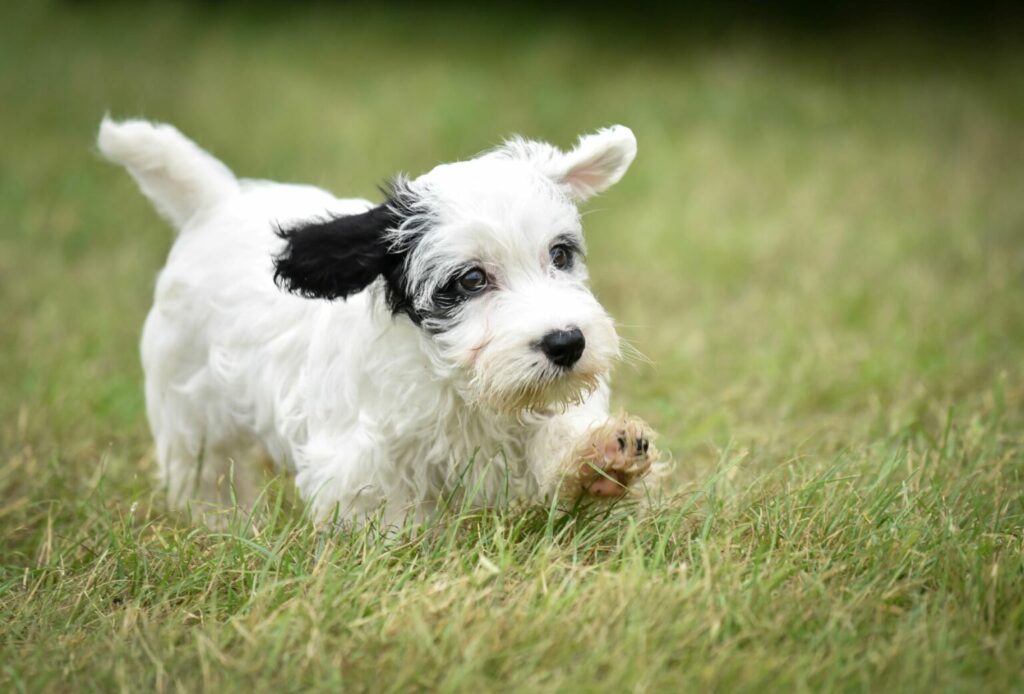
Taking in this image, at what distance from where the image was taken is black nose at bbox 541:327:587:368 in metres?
3.33

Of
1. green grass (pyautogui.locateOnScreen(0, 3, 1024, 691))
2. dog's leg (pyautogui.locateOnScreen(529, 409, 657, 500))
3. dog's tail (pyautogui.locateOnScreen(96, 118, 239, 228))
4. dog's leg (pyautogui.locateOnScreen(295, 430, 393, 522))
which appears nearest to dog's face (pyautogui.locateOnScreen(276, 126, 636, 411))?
dog's leg (pyautogui.locateOnScreen(529, 409, 657, 500))

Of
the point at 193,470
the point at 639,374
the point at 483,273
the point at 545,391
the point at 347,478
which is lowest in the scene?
the point at 193,470

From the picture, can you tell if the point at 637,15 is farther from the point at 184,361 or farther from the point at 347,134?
the point at 184,361

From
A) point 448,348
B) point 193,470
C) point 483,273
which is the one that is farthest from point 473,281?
point 193,470

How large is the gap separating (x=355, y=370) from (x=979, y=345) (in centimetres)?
381

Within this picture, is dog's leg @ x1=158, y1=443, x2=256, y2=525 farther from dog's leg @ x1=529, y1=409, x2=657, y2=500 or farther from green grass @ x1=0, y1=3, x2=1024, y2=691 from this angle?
dog's leg @ x1=529, y1=409, x2=657, y2=500

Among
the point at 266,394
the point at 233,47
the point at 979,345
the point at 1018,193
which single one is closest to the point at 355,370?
the point at 266,394

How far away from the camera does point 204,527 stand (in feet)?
12.9

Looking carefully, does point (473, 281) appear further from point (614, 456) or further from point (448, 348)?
point (614, 456)

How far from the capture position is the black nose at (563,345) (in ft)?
10.9

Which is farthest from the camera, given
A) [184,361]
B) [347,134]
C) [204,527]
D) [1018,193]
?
[347,134]

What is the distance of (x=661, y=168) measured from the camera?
33.3ft

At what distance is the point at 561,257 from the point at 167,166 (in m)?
1.94

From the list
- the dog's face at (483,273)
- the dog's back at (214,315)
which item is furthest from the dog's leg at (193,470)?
the dog's face at (483,273)
